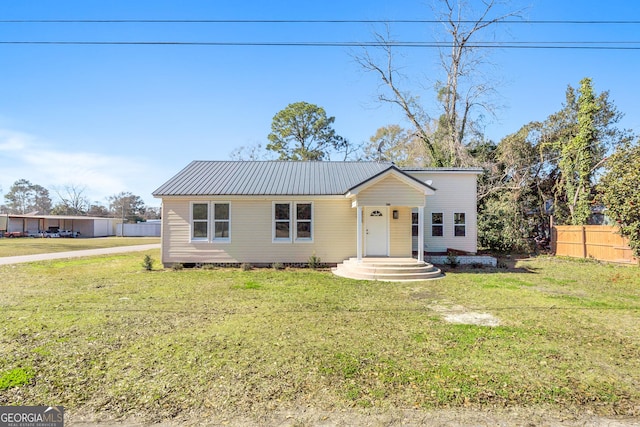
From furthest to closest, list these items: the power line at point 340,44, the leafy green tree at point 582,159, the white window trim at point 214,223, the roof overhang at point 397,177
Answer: the leafy green tree at point 582,159
the white window trim at point 214,223
the roof overhang at point 397,177
the power line at point 340,44

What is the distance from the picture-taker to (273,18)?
8.80m

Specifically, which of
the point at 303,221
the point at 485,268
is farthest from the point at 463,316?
the point at 303,221

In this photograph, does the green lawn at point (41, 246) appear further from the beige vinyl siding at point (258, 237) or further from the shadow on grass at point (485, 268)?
the shadow on grass at point (485, 268)

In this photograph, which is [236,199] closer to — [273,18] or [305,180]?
[305,180]

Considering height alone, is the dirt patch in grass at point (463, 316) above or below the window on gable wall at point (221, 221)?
below

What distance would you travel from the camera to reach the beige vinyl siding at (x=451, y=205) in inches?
609

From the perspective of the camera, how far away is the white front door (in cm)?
1349

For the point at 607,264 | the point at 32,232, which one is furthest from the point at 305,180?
the point at 32,232

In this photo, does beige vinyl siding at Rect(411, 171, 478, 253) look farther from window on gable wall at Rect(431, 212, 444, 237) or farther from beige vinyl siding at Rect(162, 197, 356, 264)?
beige vinyl siding at Rect(162, 197, 356, 264)

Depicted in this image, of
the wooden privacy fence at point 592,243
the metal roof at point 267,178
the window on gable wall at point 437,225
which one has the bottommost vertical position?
the wooden privacy fence at point 592,243

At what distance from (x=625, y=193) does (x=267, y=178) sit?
572 inches

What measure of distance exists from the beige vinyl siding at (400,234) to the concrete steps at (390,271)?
1088 millimetres

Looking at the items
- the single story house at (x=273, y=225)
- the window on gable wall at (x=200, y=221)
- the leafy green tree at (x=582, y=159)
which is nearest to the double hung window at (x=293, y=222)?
the single story house at (x=273, y=225)

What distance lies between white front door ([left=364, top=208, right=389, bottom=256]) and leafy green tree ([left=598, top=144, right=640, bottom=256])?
9.33 meters
